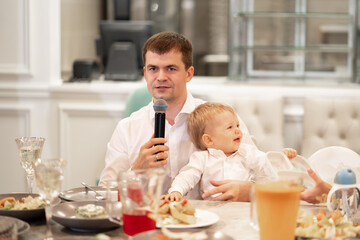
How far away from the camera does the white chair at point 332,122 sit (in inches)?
132

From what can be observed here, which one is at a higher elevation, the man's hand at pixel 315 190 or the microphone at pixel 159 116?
the microphone at pixel 159 116

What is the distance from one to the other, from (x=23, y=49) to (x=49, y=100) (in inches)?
13.9

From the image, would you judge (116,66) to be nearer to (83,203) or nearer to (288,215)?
(83,203)

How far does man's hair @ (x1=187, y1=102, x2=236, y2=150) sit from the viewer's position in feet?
7.68

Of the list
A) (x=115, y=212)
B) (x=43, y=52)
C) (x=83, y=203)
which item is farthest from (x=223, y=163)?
(x=43, y=52)

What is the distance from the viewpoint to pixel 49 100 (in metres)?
3.67

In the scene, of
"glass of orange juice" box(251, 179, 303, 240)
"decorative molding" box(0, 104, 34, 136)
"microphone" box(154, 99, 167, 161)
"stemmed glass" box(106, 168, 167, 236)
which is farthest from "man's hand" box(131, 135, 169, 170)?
"decorative molding" box(0, 104, 34, 136)

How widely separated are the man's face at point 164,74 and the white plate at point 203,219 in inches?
30.0

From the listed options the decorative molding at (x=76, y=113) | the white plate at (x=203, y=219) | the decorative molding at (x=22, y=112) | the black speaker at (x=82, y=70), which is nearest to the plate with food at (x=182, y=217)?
the white plate at (x=203, y=219)

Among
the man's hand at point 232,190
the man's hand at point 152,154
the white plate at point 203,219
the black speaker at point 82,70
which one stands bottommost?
the man's hand at point 232,190

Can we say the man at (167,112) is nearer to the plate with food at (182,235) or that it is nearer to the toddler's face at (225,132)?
A: the toddler's face at (225,132)

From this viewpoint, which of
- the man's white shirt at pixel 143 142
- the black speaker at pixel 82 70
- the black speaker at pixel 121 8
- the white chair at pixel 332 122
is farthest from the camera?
the black speaker at pixel 121 8

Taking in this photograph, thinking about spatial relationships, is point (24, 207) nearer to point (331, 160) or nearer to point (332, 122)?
point (331, 160)

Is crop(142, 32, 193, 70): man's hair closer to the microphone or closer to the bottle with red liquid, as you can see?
the microphone
